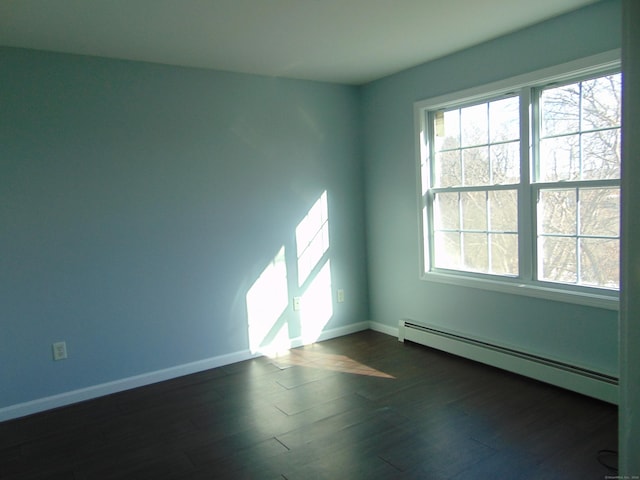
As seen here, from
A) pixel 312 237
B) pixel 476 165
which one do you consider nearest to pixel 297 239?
pixel 312 237

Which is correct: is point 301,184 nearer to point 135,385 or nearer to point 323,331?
point 323,331

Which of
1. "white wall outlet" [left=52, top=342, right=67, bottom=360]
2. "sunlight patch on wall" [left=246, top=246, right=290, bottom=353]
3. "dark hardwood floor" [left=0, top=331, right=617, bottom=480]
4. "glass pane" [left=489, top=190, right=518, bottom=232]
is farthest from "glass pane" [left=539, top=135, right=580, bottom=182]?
"white wall outlet" [left=52, top=342, right=67, bottom=360]

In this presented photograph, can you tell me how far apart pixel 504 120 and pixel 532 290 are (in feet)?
4.09

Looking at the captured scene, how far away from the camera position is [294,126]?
420 centimetres

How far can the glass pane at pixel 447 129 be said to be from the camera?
383cm

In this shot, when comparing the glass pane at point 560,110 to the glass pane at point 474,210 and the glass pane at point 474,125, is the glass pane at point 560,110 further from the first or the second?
the glass pane at point 474,210

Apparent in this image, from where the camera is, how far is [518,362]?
3340 millimetres

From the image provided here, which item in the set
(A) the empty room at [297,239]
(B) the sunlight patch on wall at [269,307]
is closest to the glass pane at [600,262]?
(A) the empty room at [297,239]

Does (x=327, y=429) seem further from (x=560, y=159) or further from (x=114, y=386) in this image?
(x=560, y=159)

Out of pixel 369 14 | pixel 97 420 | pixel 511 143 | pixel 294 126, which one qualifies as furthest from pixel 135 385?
pixel 511 143

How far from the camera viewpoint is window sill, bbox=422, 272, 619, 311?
291cm

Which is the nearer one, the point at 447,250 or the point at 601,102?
the point at 601,102

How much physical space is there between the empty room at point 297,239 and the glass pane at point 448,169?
18 mm

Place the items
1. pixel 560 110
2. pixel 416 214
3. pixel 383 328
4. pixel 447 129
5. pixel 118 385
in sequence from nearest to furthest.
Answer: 1. pixel 560 110
2. pixel 118 385
3. pixel 447 129
4. pixel 416 214
5. pixel 383 328
